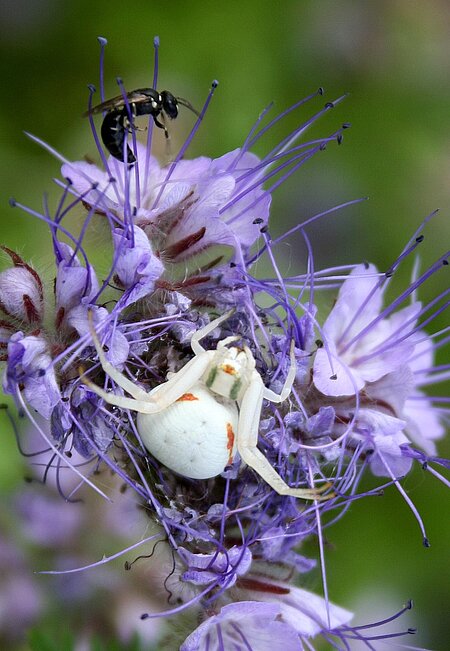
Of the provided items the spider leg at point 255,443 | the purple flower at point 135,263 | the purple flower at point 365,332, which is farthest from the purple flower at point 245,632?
the purple flower at point 135,263

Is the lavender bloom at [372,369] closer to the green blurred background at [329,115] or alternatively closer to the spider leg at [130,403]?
the spider leg at [130,403]

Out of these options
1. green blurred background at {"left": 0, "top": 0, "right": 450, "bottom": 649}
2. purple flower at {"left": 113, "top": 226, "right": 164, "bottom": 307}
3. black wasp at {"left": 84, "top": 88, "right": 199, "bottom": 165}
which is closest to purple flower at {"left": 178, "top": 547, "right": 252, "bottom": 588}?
purple flower at {"left": 113, "top": 226, "right": 164, "bottom": 307}

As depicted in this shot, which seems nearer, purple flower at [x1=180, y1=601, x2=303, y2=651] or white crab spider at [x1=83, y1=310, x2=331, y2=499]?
white crab spider at [x1=83, y1=310, x2=331, y2=499]

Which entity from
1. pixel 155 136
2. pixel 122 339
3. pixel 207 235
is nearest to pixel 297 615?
pixel 122 339

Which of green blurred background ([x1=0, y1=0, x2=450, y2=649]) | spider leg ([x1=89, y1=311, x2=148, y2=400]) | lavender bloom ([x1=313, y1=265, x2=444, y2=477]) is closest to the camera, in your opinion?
spider leg ([x1=89, y1=311, x2=148, y2=400])

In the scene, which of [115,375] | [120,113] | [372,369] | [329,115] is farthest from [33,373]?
[329,115]

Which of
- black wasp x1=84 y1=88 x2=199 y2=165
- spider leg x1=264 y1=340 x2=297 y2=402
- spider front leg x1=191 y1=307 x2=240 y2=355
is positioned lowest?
spider leg x1=264 y1=340 x2=297 y2=402

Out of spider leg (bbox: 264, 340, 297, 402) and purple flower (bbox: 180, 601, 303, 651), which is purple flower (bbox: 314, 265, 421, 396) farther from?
purple flower (bbox: 180, 601, 303, 651)
